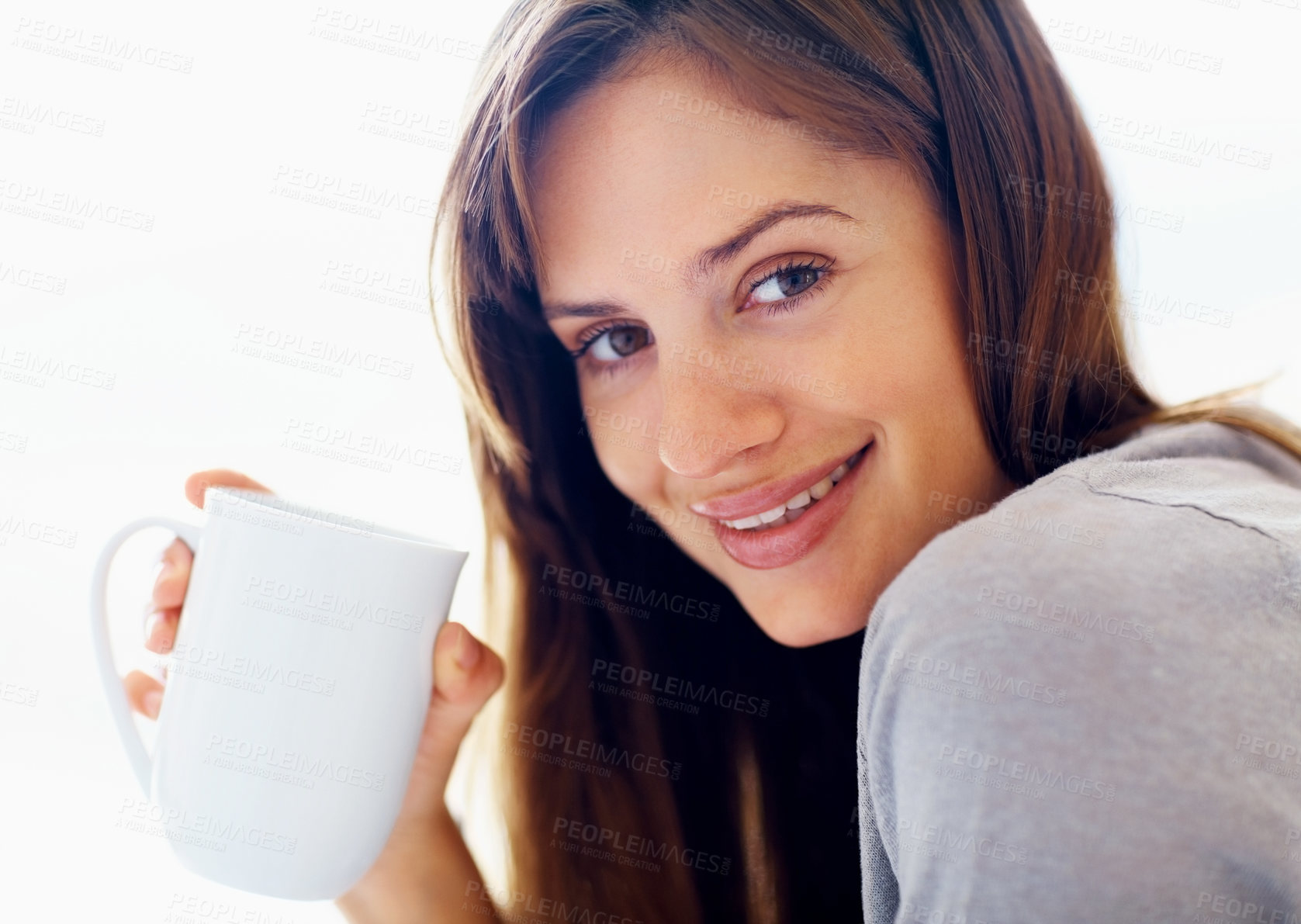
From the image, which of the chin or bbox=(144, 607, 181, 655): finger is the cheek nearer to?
the chin

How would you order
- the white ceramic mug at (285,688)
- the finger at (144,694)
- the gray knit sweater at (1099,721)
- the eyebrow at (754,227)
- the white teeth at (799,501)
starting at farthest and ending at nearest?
Result: the finger at (144,694) < the white teeth at (799,501) < the eyebrow at (754,227) < the white ceramic mug at (285,688) < the gray knit sweater at (1099,721)

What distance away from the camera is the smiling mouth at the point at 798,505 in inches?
33.2

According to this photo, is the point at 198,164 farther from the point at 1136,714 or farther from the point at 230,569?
the point at 1136,714

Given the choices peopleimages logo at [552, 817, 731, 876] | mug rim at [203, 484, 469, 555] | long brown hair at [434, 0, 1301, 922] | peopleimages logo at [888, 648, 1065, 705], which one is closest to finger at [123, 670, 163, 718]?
mug rim at [203, 484, 469, 555]

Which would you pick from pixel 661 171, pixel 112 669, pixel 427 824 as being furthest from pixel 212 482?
pixel 661 171

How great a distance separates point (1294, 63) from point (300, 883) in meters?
1.58

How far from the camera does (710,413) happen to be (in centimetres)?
79

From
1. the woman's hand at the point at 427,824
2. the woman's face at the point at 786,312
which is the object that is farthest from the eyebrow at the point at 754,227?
the woman's hand at the point at 427,824

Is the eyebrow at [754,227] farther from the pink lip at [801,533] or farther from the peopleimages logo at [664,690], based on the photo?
the peopleimages logo at [664,690]

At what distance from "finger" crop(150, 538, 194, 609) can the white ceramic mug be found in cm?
10

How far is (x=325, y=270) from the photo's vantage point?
1.29 meters

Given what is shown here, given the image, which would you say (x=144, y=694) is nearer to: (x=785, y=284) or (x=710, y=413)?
(x=710, y=413)

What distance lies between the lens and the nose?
79cm

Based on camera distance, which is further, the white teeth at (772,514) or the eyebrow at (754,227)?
the white teeth at (772,514)
